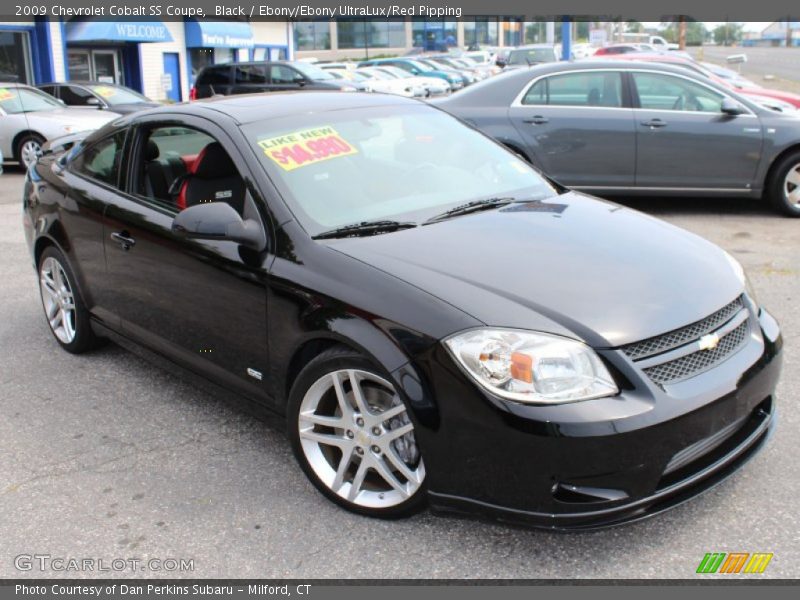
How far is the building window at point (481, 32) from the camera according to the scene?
9044 cm

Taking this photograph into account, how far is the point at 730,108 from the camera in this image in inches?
321

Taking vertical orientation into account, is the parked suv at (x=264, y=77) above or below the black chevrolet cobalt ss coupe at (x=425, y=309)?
above

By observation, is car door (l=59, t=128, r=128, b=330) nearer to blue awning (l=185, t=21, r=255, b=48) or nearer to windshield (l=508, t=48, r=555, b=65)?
windshield (l=508, t=48, r=555, b=65)

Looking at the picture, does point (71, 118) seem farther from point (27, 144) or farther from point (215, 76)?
point (215, 76)

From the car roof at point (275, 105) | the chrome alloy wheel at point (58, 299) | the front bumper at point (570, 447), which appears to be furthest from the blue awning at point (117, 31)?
the front bumper at point (570, 447)

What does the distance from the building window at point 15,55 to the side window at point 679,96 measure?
20262 millimetres

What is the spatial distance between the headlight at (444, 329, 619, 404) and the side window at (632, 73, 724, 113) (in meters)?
6.38

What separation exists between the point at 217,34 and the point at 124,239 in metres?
31.6

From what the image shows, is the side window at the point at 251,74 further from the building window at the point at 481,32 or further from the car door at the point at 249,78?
the building window at the point at 481,32

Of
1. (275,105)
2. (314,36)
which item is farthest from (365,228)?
(314,36)

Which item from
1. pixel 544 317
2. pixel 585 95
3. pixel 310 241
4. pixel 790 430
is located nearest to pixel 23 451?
pixel 310 241

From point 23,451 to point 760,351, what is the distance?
324 centimetres

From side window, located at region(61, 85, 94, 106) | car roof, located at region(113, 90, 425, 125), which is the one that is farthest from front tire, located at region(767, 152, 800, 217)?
side window, located at region(61, 85, 94, 106)

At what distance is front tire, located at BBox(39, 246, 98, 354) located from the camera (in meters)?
4.89
